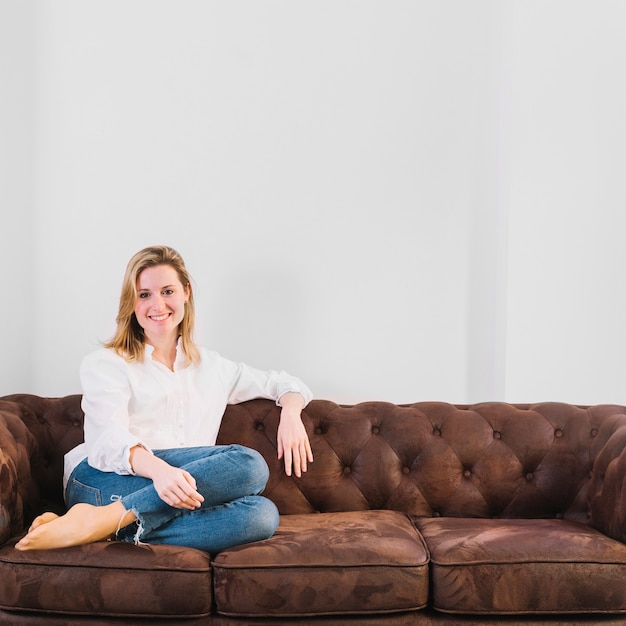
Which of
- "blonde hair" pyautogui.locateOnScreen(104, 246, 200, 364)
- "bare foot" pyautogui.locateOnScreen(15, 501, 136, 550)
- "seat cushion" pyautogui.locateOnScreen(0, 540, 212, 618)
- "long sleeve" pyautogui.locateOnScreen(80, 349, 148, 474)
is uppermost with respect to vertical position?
"blonde hair" pyautogui.locateOnScreen(104, 246, 200, 364)

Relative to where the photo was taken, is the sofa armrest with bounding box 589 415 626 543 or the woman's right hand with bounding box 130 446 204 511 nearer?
the woman's right hand with bounding box 130 446 204 511

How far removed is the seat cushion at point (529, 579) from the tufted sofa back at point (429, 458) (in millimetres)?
514

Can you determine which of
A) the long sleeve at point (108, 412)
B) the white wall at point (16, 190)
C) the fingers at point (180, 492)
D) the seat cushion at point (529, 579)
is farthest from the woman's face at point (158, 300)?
the seat cushion at point (529, 579)

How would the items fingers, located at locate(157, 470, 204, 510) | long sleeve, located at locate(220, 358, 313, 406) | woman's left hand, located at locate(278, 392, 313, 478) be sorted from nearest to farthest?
fingers, located at locate(157, 470, 204, 510) → woman's left hand, located at locate(278, 392, 313, 478) → long sleeve, located at locate(220, 358, 313, 406)

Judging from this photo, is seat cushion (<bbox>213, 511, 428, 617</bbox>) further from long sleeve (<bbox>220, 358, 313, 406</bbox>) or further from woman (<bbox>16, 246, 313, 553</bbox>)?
long sleeve (<bbox>220, 358, 313, 406</bbox>)

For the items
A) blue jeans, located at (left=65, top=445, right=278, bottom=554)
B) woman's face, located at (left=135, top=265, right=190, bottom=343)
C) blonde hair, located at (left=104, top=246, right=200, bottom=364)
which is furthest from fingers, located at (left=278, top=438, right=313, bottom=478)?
woman's face, located at (left=135, top=265, right=190, bottom=343)

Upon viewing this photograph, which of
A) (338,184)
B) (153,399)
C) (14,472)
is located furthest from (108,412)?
(338,184)

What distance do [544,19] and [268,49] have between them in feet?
3.55

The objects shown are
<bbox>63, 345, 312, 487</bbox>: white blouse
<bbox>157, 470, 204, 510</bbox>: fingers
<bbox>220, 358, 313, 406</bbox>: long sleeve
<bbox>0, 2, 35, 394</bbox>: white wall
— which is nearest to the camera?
<bbox>157, 470, 204, 510</bbox>: fingers

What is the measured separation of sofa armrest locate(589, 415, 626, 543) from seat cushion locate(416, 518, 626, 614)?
15 centimetres

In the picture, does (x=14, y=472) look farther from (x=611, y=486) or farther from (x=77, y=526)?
(x=611, y=486)

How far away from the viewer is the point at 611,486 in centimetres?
226

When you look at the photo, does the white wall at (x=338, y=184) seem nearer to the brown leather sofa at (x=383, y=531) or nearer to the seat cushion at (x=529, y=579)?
the brown leather sofa at (x=383, y=531)

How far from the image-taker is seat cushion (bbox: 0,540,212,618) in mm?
1951
